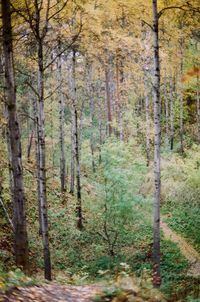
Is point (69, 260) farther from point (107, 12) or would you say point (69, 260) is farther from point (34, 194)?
point (107, 12)

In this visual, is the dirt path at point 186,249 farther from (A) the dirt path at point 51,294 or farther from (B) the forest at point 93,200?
(A) the dirt path at point 51,294

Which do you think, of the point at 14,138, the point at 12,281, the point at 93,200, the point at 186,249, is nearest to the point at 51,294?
the point at 12,281

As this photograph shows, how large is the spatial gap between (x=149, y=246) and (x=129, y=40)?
11161 millimetres

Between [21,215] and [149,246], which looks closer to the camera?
[21,215]

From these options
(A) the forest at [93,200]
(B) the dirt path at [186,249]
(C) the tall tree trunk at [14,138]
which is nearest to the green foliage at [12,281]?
(A) the forest at [93,200]

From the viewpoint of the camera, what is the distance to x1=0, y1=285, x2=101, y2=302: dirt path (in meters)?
6.12

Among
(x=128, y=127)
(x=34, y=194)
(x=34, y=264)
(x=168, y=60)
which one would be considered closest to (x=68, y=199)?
(x=34, y=194)

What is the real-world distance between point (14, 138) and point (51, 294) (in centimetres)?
364

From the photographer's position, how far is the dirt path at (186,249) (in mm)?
14156

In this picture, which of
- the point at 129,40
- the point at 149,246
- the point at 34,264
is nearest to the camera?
the point at 34,264

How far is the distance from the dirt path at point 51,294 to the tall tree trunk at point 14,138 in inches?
74.4

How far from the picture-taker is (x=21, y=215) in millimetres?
Result: 9508

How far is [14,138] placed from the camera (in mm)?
9258

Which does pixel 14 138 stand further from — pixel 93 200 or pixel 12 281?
pixel 93 200
